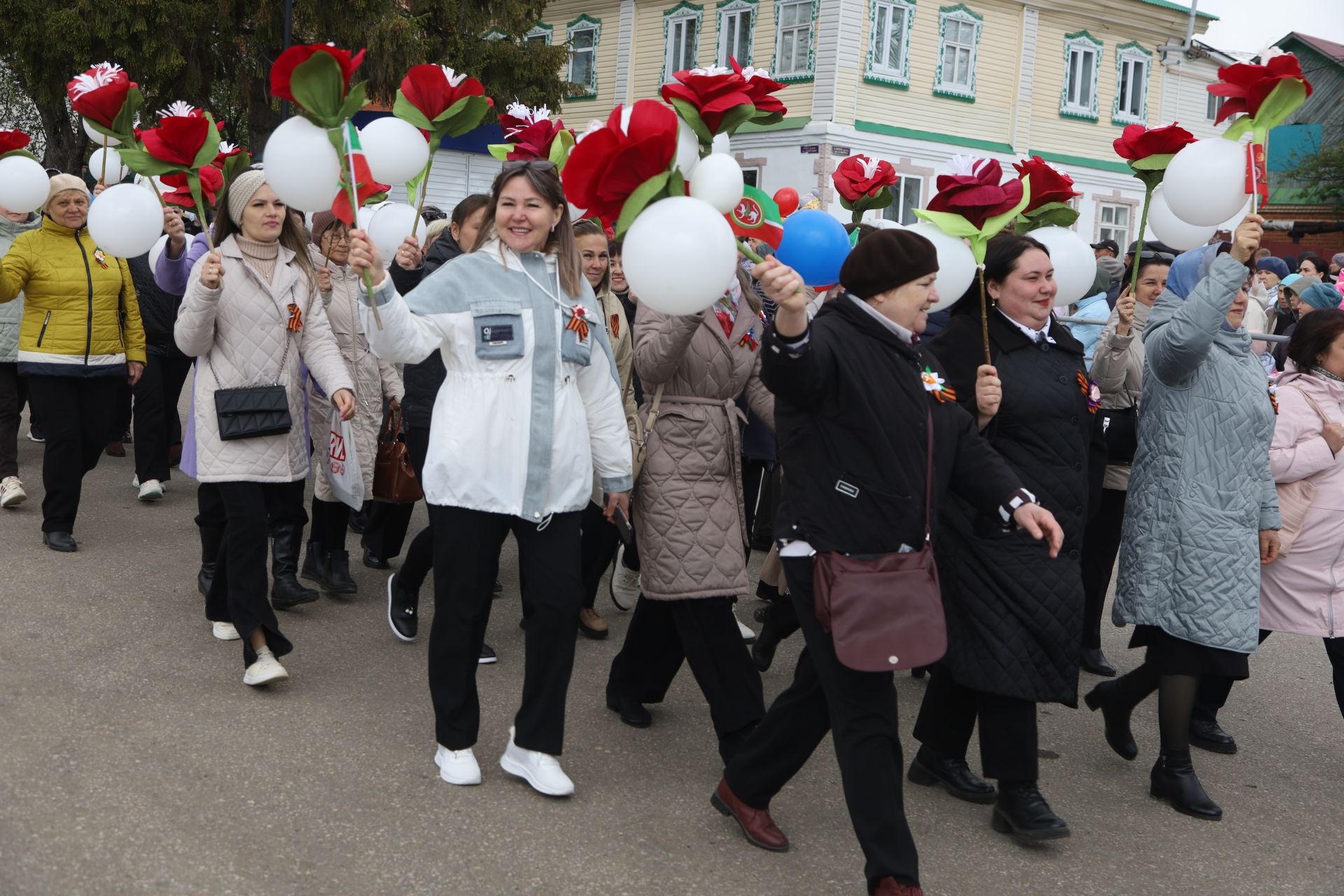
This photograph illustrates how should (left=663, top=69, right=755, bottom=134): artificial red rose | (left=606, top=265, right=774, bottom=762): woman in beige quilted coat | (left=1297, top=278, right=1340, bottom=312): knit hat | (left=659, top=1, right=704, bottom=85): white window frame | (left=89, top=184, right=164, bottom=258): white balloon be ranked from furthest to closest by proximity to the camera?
(left=659, top=1, right=704, bottom=85): white window frame < (left=1297, top=278, right=1340, bottom=312): knit hat < (left=89, top=184, right=164, bottom=258): white balloon < (left=606, top=265, right=774, bottom=762): woman in beige quilted coat < (left=663, top=69, right=755, bottom=134): artificial red rose

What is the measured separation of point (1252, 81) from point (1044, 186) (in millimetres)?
729

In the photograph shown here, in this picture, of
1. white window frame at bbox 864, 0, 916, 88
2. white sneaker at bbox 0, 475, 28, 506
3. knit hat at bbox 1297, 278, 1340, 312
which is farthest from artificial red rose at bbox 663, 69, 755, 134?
white window frame at bbox 864, 0, 916, 88

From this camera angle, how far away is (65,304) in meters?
7.09

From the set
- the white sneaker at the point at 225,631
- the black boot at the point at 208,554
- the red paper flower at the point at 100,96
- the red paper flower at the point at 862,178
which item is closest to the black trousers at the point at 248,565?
the white sneaker at the point at 225,631

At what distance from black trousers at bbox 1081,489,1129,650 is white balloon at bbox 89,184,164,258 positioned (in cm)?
444

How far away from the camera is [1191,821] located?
4426 millimetres

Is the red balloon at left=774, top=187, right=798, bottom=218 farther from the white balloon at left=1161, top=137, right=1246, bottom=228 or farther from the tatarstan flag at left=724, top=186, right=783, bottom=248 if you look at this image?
the white balloon at left=1161, top=137, right=1246, bottom=228

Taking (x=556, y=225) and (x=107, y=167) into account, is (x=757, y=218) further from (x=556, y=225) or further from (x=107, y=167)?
(x=107, y=167)

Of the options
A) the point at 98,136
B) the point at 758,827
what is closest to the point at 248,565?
the point at 98,136

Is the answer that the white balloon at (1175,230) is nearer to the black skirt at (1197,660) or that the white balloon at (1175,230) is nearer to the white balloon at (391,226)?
the black skirt at (1197,660)

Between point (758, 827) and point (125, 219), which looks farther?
point (125, 219)

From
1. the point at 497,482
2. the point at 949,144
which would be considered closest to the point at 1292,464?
the point at 497,482

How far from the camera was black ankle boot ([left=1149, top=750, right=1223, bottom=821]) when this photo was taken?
4.46 metres

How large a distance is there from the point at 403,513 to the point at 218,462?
1778 mm
